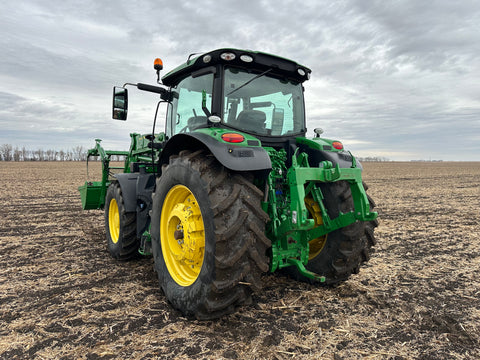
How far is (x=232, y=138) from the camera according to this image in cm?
275

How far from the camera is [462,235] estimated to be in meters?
6.03

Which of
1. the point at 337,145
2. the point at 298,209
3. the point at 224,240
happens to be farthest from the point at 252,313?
the point at 337,145

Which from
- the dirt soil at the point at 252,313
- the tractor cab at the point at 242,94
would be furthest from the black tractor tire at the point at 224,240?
the tractor cab at the point at 242,94

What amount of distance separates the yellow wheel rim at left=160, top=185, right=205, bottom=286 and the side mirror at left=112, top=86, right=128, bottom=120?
5.36 ft

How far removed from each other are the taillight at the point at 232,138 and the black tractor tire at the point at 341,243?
1159 millimetres

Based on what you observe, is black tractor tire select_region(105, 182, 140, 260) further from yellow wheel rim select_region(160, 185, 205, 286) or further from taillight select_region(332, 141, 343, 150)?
taillight select_region(332, 141, 343, 150)

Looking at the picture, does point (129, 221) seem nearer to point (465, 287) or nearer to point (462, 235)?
point (465, 287)

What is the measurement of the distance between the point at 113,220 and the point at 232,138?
310 cm

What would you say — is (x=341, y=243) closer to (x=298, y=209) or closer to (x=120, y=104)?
(x=298, y=209)

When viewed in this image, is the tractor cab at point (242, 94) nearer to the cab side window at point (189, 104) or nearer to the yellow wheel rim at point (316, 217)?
the cab side window at point (189, 104)

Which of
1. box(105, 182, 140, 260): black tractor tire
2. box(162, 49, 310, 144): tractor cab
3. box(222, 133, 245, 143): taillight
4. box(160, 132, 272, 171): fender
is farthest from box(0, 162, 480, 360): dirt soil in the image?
box(162, 49, 310, 144): tractor cab

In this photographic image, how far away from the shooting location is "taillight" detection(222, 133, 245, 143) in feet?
8.99

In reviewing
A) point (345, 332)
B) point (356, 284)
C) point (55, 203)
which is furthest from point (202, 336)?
point (55, 203)

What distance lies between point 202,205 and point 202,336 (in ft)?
3.46
